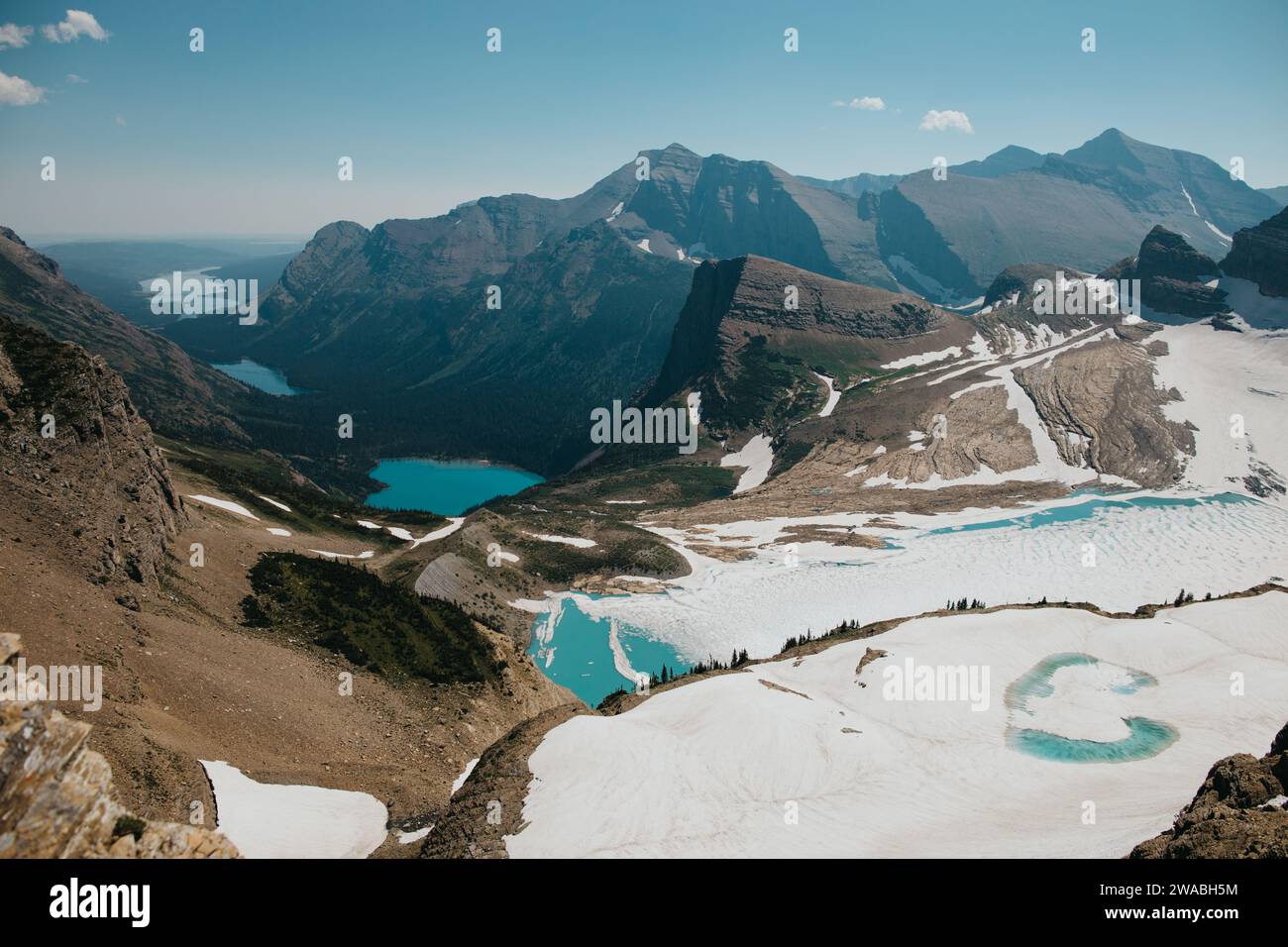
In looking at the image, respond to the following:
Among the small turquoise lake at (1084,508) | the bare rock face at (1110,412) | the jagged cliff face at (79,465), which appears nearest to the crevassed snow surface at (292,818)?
the jagged cliff face at (79,465)

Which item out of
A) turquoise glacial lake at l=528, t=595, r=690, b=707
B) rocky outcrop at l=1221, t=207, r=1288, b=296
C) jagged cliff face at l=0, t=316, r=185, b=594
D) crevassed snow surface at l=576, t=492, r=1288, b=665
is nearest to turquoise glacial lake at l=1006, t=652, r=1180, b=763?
crevassed snow surface at l=576, t=492, r=1288, b=665

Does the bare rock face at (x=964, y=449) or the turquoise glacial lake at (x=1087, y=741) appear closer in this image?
the turquoise glacial lake at (x=1087, y=741)

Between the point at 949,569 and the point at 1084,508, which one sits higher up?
the point at 1084,508

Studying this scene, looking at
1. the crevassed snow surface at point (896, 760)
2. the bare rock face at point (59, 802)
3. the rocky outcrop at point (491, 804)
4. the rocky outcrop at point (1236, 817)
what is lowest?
the rocky outcrop at point (491, 804)

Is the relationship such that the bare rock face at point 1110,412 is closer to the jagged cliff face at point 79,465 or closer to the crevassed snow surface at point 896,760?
the crevassed snow surface at point 896,760

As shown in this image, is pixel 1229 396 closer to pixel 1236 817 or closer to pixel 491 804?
pixel 1236 817

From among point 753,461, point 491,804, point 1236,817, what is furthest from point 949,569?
point 753,461

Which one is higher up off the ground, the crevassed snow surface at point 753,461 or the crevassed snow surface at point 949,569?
the crevassed snow surface at point 753,461
